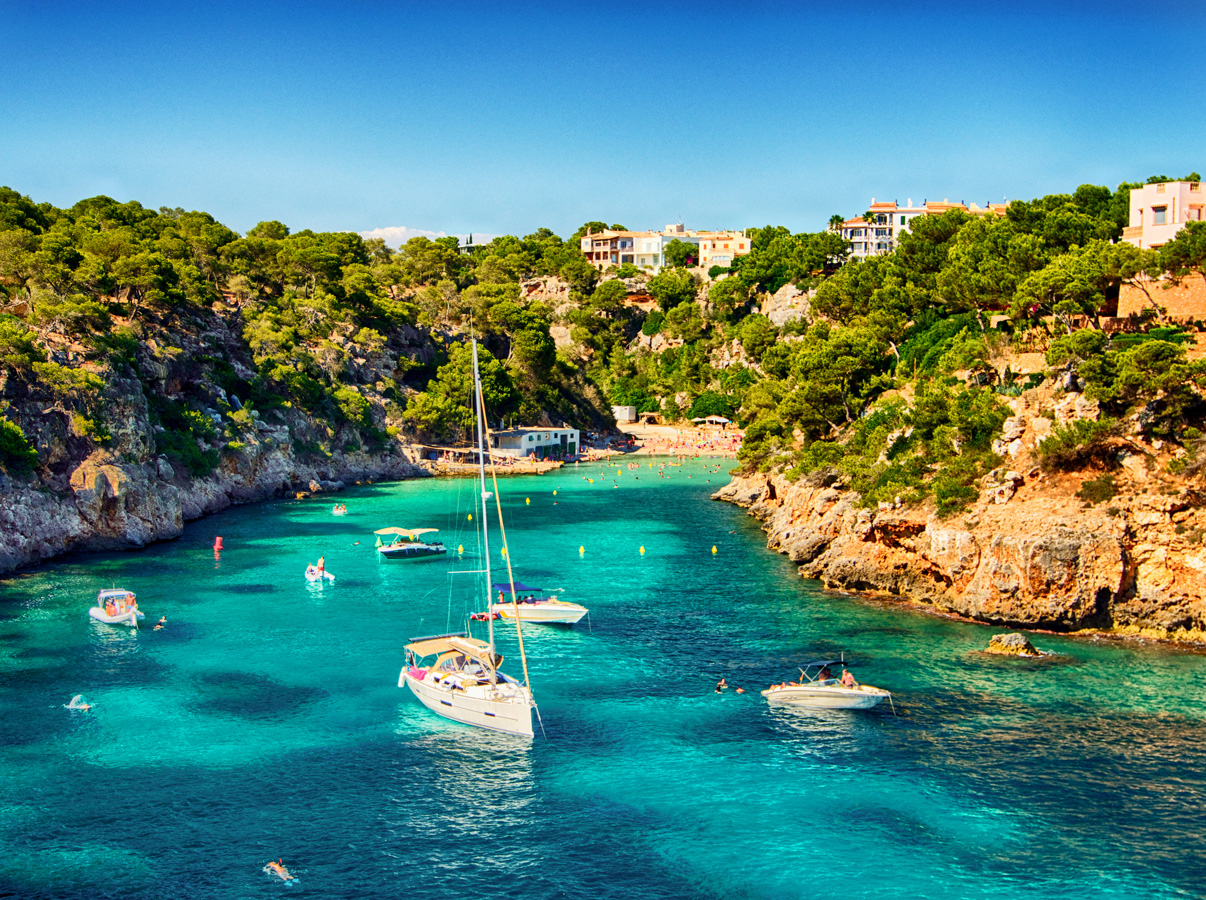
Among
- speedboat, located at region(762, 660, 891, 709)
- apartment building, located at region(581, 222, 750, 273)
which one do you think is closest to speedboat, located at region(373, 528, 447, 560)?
speedboat, located at region(762, 660, 891, 709)

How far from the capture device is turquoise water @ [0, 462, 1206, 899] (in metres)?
25.7

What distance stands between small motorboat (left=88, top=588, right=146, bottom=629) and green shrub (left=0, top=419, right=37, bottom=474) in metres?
16.6

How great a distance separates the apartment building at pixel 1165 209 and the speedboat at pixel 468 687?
54796 mm

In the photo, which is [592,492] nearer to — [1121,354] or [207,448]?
[207,448]

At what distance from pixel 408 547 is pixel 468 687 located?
1136 inches

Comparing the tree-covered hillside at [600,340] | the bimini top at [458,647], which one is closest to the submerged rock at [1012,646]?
the tree-covered hillside at [600,340]

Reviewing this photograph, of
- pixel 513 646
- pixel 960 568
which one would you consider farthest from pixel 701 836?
pixel 960 568

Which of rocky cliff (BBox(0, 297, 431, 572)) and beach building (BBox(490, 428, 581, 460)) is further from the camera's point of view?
beach building (BBox(490, 428, 581, 460))

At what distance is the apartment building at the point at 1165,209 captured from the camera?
65250 millimetres

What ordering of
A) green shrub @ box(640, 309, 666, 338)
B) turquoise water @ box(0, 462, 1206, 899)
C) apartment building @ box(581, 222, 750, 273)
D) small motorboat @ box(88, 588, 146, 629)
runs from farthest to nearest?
apartment building @ box(581, 222, 750, 273)
green shrub @ box(640, 309, 666, 338)
small motorboat @ box(88, 588, 146, 629)
turquoise water @ box(0, 462, 1206, 899)

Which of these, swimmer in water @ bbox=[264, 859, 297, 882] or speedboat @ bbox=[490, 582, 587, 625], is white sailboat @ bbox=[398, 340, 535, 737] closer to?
speedboat @ bbox=[490, 582, 587, 625]

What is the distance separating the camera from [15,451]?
58.8 metres

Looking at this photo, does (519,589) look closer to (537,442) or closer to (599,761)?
(599,761)

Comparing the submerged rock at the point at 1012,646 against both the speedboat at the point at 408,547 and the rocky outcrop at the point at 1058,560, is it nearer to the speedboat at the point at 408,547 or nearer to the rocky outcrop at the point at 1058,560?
the rocky outcrop at the point at 1058,560
